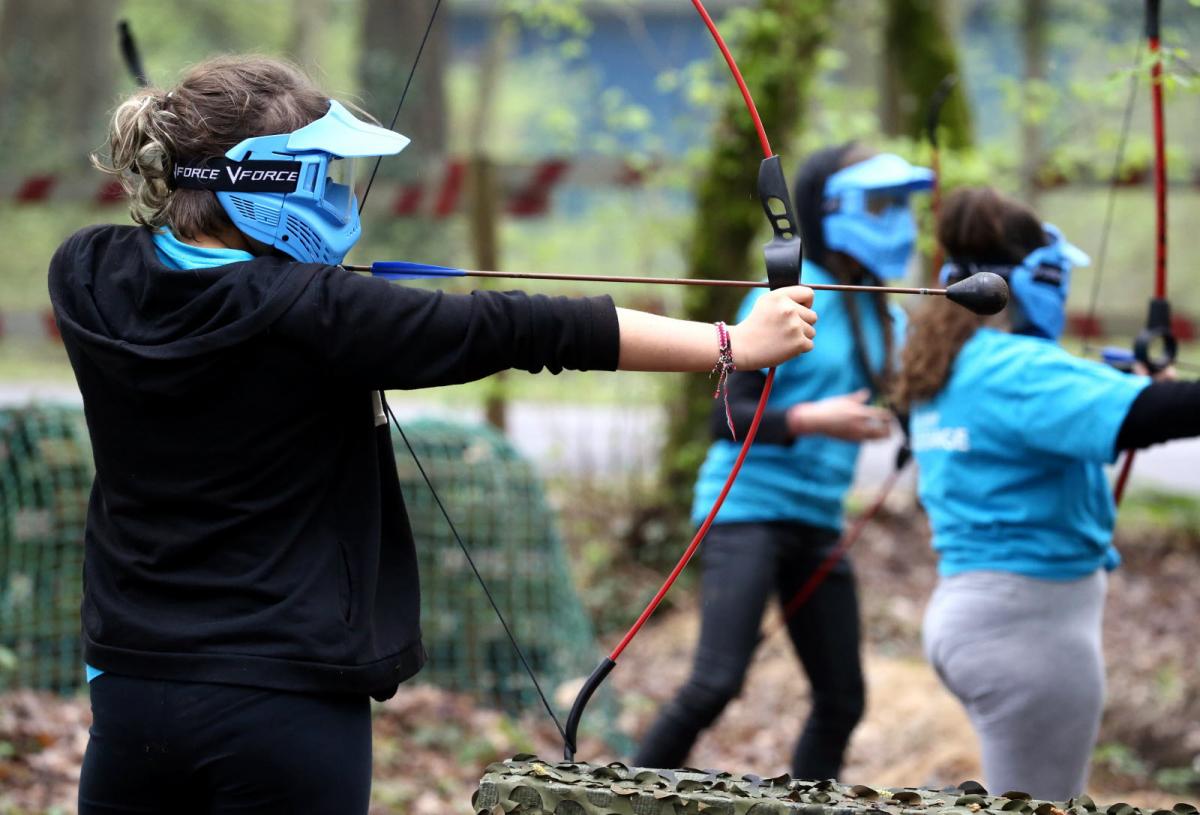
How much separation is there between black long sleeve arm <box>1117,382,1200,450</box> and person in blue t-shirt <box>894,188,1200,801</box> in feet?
0.45

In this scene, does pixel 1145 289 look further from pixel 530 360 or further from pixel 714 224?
pixel 530 360

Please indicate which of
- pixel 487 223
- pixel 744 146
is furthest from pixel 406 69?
pixel 744 146

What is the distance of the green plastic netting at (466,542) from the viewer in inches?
216

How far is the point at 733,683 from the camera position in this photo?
405 centimetres

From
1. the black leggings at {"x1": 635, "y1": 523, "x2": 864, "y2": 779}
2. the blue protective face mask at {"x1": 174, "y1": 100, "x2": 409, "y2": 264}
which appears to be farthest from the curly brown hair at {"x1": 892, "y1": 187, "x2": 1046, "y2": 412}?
the blue protective face mask at {"x1": 174, "y1": 100, "x2": 409, "y2": 264}

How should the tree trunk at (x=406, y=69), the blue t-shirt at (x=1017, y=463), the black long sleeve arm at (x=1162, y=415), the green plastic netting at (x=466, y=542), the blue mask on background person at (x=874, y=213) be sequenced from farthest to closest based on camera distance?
the tree trunk at (x=406, y=69) → the green plastic netting at (x=466, y=542) → the blue mask on background person at (x=874, y=213) → the blue t-shirt at (x=1017, y=463) → the black long sleeve arm at (x=1162, y=415)

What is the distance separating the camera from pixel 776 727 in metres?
6.16

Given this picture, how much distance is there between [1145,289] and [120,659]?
16.3m

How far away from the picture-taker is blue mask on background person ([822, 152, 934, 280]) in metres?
4.05

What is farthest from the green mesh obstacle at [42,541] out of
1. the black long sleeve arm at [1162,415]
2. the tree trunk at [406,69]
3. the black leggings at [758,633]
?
the tree trunk at [406,69]

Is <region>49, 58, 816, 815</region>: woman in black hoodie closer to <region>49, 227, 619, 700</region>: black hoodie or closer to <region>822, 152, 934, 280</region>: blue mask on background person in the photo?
<region>49, 227, 619, 700</region>: black hoodie

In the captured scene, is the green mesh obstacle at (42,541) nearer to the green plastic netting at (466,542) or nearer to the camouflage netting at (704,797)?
the green plastic netting at (466,542)

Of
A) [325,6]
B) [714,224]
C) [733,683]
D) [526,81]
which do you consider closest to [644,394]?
[714,224]

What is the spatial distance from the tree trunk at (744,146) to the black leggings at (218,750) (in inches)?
203
